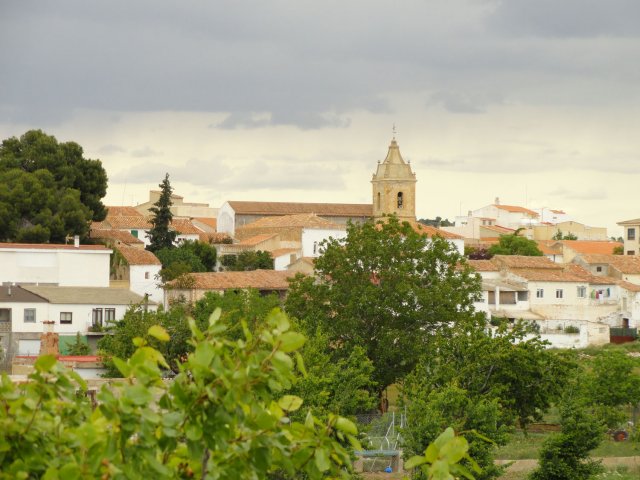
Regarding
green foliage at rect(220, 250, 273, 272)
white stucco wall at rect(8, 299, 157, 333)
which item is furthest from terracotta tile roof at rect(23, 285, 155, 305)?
green foliage at rect(220, 250, 273, 272)

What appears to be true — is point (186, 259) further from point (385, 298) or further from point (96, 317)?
point (385, 298)

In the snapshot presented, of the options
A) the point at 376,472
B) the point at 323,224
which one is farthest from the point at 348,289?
the point at 323,224

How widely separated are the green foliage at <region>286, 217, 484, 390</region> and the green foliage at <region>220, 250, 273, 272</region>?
107ft

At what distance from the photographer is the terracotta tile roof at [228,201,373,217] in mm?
102812

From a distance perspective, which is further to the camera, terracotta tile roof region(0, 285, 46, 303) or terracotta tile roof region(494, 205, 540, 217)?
terracotta tile roof region(494, 205, 540, 217)

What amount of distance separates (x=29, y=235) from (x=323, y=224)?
24.2 metres

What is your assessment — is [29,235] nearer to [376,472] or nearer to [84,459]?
[376,472]

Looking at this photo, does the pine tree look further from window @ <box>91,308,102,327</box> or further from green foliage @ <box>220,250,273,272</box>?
window @ <box>91,308,102,327</box>

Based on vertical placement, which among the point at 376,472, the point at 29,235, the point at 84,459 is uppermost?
the point at 29,235

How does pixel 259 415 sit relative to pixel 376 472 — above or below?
above

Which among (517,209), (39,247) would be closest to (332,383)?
(39,247)

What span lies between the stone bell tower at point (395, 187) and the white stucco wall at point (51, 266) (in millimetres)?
45208

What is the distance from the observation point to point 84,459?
654 centimetres

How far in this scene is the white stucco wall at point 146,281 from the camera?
2566 inches
